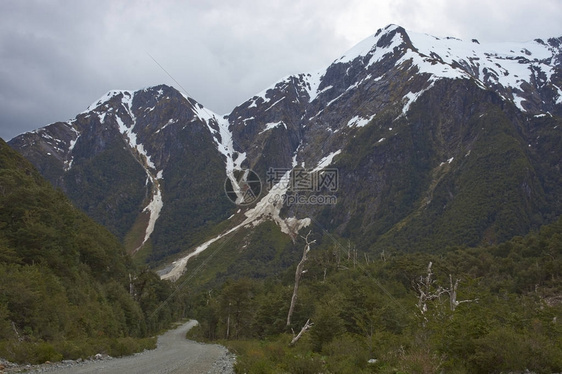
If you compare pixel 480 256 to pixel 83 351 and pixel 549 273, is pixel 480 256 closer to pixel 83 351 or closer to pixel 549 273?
pixel 549 273

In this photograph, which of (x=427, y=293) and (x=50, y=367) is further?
(x=427, y=293)

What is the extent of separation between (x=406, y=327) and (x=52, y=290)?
1043 inches

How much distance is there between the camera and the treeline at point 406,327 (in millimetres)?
14586

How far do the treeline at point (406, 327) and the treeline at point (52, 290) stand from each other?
9.79 m

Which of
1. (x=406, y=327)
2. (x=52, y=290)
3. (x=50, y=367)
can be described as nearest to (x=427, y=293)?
(x=406, y=327)

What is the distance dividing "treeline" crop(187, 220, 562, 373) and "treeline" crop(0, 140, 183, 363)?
979cm

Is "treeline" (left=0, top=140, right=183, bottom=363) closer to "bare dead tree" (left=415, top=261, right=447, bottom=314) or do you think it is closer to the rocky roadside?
the rocky roadside

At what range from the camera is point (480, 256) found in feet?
295

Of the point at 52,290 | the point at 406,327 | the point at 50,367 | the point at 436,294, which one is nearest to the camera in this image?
the point at 50,367

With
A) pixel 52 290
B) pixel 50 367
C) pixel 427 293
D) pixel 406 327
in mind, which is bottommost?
pixel 406 327

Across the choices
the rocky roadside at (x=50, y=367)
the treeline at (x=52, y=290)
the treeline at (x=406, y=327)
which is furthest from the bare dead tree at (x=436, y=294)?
the treeline at (x=52, y=290)

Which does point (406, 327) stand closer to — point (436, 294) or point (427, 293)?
point (427, 293)

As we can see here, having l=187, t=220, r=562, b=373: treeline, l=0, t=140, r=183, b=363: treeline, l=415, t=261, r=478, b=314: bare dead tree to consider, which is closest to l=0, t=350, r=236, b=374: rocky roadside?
l=0, t=140, r=183, b=363: treeline

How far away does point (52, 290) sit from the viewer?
30.8 m
